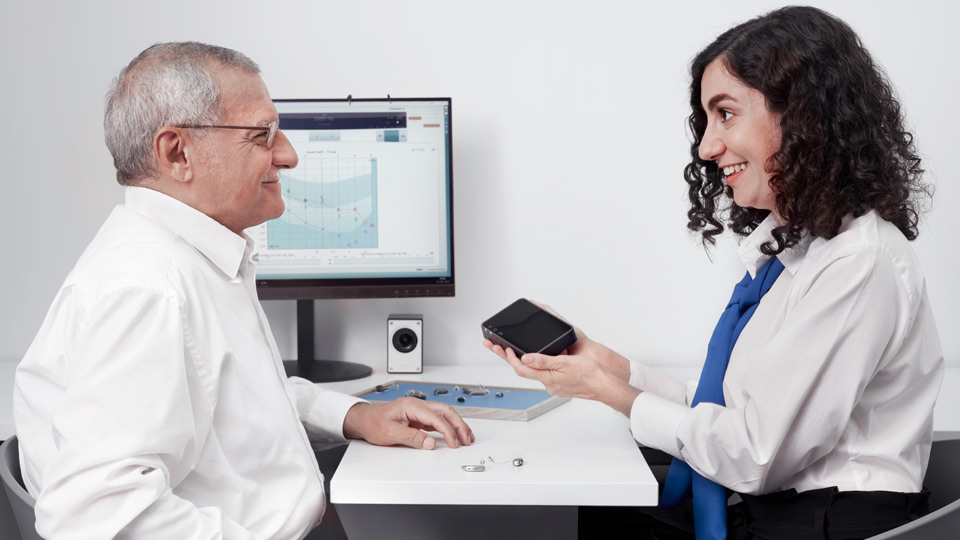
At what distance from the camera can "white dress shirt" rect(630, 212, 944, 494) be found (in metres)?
1.21

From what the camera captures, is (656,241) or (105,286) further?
(656,241)

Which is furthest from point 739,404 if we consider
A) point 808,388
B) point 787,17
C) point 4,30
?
point 4,30

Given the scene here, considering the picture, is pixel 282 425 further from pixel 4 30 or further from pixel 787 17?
pixel 4 30

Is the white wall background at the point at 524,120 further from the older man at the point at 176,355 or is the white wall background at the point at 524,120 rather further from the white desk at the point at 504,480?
the older man at the point at 176,355

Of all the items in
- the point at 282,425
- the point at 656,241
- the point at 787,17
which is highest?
the point at 787,17

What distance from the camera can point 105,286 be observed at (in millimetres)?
1057

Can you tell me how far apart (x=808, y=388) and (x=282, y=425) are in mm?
763

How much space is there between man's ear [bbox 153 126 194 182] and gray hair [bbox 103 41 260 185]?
1cm

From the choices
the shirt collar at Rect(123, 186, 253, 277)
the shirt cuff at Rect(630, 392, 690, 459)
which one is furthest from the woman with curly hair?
the shirt collar at Rect(123, 186, 253, 277)

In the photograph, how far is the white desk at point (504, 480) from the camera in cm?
121

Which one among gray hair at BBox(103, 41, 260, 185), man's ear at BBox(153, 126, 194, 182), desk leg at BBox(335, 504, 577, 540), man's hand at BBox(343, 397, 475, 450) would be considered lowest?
desk leg at BBox(335, 504, 577, 540)

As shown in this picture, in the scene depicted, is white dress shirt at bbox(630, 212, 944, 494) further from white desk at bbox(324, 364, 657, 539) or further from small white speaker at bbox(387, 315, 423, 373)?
small white speaker at bbox(387, 315, 423, 373)

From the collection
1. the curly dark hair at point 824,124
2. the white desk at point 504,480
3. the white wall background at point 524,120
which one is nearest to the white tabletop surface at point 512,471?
the white desk at point 504,480

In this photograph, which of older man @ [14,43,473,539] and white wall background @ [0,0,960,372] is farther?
white wall background @ [0,0,960,372]
